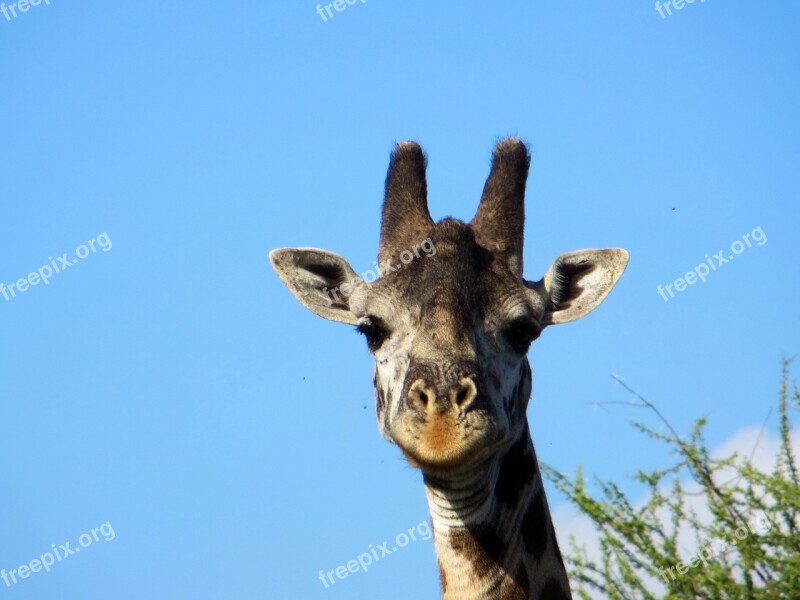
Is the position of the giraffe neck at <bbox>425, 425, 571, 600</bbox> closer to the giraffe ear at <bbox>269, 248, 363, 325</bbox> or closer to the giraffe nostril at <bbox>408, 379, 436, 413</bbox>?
the giraffe nostril at <bbox>408, 379, 436, 413</bbox>

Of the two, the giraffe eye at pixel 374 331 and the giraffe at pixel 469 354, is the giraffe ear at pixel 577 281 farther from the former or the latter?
the giraffe eye at pixel 374 331

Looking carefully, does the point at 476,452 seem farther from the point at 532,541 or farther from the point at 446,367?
the point at 532,541

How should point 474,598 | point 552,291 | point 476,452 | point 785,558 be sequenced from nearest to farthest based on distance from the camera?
point 476,452
point 474,598
point 552,291
point 785,558

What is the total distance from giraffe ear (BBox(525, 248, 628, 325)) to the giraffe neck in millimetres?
1174

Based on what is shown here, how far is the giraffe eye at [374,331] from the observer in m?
8.26

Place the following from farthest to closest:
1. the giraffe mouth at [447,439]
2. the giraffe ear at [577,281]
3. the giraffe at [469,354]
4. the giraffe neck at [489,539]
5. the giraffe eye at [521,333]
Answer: the giraffe ear at [577,281], the giraffe eye at [521,333], the giraffe neck at [489,539], the giraffe at [469,354], the giraffe mouth at [447,439]

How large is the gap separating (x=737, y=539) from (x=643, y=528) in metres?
0.76

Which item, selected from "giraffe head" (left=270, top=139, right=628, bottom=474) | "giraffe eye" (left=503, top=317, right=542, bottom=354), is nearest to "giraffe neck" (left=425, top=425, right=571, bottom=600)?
"giraffe head" (left=270, top=139, right=628, bottom=474)

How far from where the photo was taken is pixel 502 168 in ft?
31.0

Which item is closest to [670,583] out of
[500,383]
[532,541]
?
[532,541]

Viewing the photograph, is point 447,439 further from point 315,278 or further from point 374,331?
point 315,278

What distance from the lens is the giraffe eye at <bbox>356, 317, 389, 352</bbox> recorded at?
826cm

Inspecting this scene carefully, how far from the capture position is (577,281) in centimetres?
909

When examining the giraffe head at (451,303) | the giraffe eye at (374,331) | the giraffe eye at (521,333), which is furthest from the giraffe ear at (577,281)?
the giraffe eye at (374,331)
